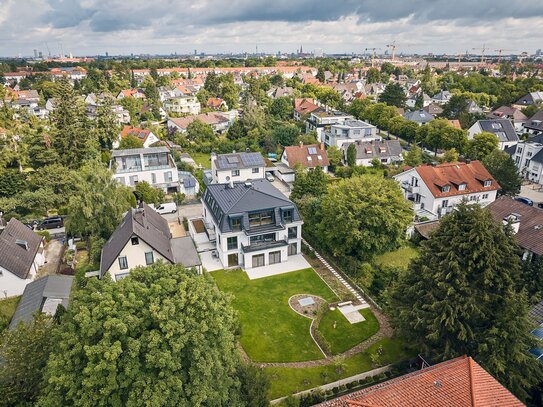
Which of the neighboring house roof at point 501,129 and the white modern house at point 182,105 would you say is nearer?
the neighboring house roof at point 501,129

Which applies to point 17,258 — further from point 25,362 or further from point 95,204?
point 25,362

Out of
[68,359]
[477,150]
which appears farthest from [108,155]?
[477,150]

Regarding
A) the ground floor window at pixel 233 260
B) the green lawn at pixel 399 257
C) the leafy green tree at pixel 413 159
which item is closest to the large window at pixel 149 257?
the ground floor window at pixel 233 260

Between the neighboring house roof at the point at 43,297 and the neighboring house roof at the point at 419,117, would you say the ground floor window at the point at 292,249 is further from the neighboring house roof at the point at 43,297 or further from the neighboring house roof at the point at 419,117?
the neighboring house roof at the point at 419,117

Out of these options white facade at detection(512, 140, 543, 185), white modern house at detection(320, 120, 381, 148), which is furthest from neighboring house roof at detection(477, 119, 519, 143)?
white modern house at detection(320, 120, 381, 148)

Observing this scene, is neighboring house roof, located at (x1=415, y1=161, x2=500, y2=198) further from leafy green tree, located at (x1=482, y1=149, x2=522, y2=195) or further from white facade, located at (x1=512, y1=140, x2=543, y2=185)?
white facade, located at (x1=512, y1=140, x2=543, y2=185)

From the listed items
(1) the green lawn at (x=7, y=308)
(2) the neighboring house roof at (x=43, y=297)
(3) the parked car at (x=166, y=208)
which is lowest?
(1) the green lawn at (x=7, y=308)
